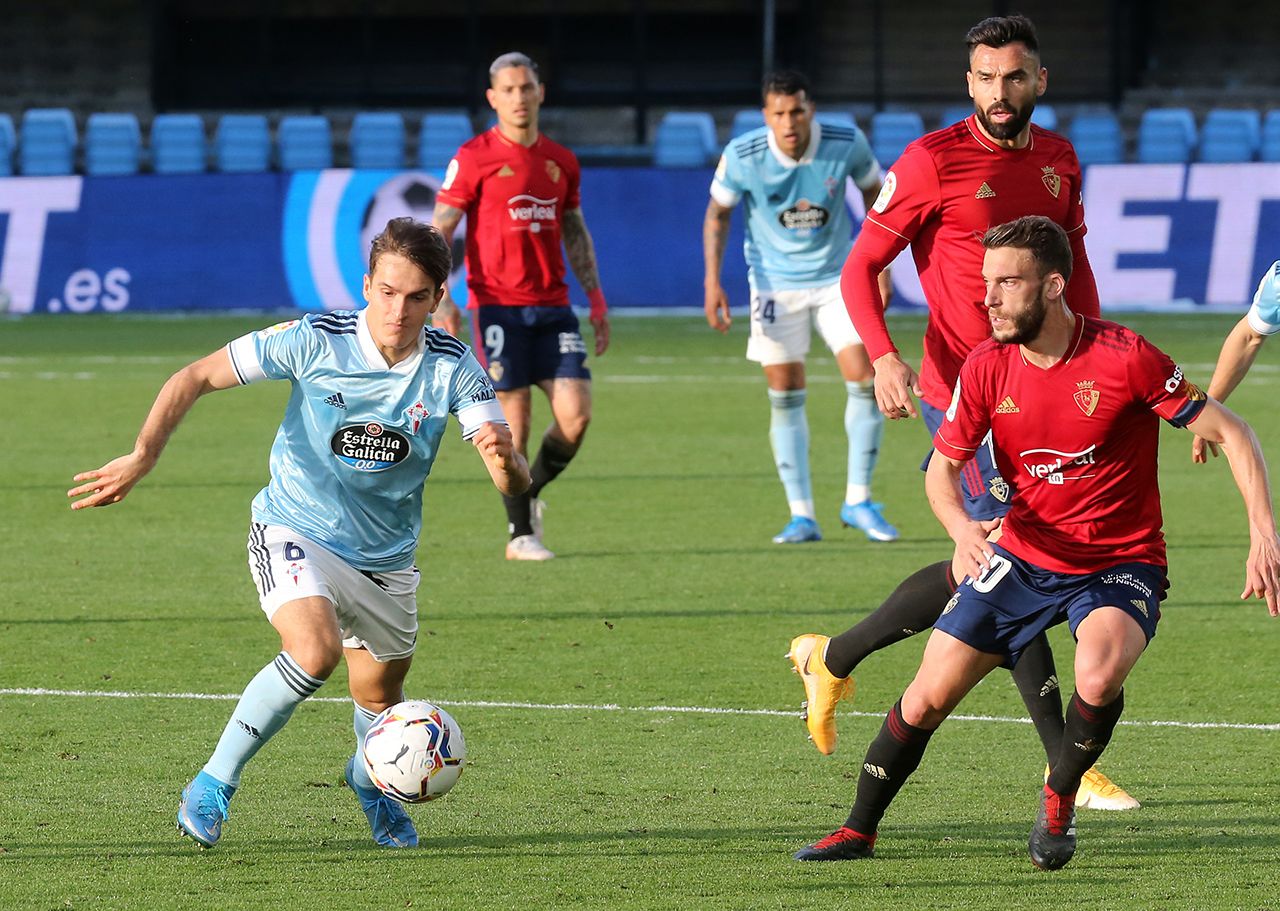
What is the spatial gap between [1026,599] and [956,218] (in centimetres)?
157

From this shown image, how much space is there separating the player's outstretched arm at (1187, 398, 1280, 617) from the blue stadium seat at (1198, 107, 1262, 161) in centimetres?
2136

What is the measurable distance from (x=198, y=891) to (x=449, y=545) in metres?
5.33

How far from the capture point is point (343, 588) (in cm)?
511

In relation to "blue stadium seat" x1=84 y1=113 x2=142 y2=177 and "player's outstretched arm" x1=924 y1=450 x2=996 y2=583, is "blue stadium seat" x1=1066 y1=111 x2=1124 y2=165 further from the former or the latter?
"player's outstretched arm" x1=924 y1=450 x2=996 y2=583

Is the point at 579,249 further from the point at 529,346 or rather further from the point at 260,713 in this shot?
the point at 260,713

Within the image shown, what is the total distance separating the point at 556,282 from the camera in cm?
968

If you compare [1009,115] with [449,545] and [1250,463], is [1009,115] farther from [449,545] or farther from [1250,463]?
[449,545]

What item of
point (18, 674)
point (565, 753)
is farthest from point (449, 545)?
point (565, 753)

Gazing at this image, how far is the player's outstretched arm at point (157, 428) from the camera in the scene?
16.0 feet

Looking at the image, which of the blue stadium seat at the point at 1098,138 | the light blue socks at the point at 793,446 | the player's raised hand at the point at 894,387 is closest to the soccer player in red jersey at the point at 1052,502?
the player's raised hand at the point at 894,387

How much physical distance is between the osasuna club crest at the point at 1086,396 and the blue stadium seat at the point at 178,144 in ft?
73.6

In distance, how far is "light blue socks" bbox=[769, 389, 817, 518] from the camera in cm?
1012

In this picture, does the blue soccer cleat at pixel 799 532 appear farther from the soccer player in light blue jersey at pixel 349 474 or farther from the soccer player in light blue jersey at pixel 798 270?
the soccer player in light blue jersey at pixel 349 474

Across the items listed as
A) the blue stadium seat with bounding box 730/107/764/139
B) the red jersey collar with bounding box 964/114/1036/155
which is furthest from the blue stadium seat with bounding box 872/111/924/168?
the red jersey collar with bounding box 964/114/1036/155
